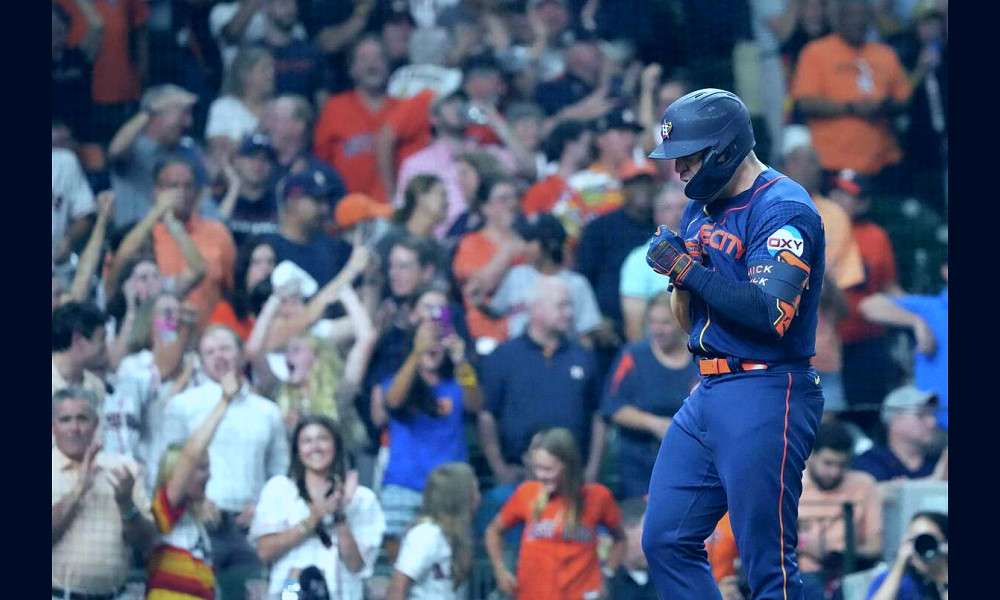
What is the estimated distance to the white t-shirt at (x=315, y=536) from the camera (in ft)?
19.1

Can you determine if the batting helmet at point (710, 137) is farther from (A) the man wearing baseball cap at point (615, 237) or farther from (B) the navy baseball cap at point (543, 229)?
(A) the man wearing baseball cap at point (615, 237)

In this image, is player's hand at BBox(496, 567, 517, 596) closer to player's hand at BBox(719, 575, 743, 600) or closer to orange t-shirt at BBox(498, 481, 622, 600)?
orange t-shirt at BBox(498, 481, 622, 600)

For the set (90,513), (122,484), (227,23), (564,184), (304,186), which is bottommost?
(90,513)

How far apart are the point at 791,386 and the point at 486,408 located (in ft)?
10.3

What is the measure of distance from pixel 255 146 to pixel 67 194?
3.30 feet

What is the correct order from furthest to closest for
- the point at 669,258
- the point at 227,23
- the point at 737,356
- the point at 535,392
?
1. the point at 227,23
2. the point at 535,392
3. the point at 737,356
4. the point at 669,258

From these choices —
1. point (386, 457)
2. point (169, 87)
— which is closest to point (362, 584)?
point (386, 457)

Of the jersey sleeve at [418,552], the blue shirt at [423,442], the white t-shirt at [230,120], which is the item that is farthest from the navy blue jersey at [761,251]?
the white t-shirt at [230,120]

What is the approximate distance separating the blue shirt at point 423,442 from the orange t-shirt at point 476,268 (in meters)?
0.62

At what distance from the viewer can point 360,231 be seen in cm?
730

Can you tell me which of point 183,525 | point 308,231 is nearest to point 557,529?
point 183,525

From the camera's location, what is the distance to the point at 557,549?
588cm

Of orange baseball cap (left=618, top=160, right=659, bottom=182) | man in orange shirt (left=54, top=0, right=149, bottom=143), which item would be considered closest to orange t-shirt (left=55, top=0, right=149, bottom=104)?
man in orange shirt (left=54, top=0, right=149, bottom=143)

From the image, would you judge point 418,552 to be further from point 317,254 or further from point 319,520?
point 317,254
